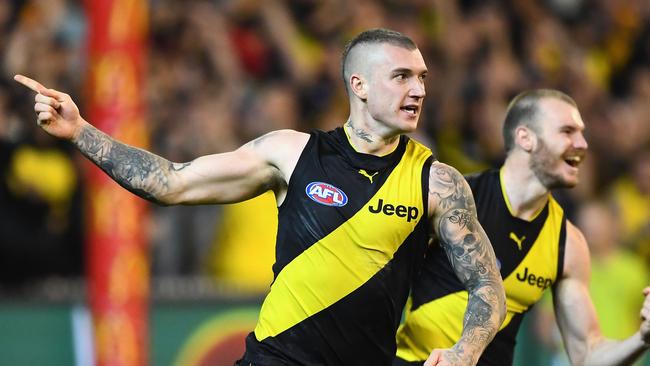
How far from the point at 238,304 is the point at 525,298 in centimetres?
367

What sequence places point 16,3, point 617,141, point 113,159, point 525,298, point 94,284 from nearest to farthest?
1. point 113,159
2. point 525,298
3. point 94,284
4. point 16,3
5. point 617,141

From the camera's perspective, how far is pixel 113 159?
568 centimetres

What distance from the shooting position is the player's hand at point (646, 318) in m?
5.98

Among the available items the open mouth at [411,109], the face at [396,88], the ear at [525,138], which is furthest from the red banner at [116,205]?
the open mouth at [411,109]

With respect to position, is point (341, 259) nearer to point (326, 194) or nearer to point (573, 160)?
point (326, 194)

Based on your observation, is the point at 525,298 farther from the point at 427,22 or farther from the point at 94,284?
the point at 427,22

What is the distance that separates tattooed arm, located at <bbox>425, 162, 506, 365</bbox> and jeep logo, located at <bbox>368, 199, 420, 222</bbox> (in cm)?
9

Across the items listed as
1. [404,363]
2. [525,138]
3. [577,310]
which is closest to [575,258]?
[577,310]

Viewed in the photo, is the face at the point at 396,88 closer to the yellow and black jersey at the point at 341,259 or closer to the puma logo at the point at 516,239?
the yellow and black jersey at the point at 341,259

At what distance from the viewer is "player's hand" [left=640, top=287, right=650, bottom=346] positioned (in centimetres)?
598

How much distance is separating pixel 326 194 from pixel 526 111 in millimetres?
1695

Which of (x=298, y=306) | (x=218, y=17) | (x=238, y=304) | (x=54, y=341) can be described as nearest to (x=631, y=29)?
(x=218, y=17)

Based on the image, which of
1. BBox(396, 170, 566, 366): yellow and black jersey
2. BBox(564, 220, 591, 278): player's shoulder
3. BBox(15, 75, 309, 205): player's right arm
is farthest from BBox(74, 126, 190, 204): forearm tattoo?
BBox(564, 220, 591, 278): player's shoulder

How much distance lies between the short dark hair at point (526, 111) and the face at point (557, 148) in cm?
5
